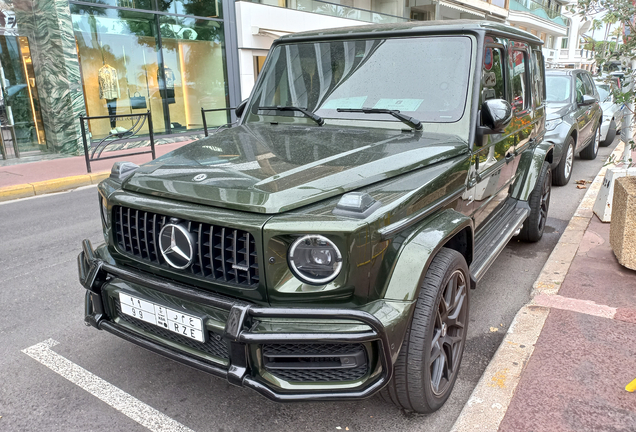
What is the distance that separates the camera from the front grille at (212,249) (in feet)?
6.79

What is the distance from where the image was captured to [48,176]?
9359 mm

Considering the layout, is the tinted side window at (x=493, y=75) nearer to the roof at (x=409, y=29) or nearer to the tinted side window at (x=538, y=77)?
the roof at (x=409, y=29)

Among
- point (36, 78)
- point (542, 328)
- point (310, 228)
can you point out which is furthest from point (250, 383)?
point (36, 78)

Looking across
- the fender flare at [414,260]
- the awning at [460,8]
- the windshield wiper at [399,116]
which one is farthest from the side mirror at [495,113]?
the awning at [460,8]

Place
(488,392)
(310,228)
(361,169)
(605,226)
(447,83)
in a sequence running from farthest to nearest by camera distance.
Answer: (605,226)
(447,83)
(488,392)
(361,169)
(310,228)

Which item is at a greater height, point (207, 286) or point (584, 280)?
point (207, 286)

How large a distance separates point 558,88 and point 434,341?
747cm

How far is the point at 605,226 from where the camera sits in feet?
17.6

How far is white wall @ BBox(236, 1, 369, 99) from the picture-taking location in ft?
51.0

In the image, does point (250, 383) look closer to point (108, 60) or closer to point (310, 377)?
point (310, 377)

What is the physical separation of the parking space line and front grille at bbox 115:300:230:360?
49 centimetres

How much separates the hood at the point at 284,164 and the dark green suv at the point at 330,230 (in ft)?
0.04

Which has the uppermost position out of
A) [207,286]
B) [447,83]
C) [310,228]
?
[447,83]

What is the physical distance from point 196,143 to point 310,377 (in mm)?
1692
